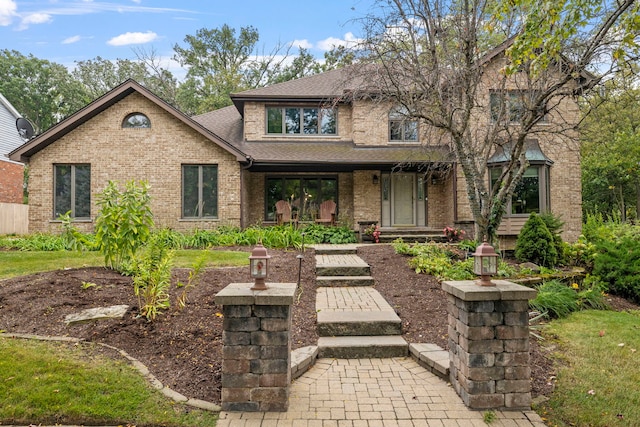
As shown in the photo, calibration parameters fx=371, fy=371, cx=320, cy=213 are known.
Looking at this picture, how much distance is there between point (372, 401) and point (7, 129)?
25077mm

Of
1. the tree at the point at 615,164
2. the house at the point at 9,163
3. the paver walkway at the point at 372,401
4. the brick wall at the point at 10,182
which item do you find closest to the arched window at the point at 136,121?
the house at the point at 9,163

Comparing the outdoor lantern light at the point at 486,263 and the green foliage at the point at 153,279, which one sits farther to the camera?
the green foliage at the point at 153,279

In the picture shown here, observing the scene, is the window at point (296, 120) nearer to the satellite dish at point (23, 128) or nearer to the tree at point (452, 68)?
the tree at point (452, 68)

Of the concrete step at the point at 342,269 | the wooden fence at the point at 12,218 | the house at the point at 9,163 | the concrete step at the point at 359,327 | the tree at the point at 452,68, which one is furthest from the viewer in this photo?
the house at the point at 9,163

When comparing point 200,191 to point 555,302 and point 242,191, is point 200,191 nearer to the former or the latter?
point 242,191

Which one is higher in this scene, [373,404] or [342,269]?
[342,269]

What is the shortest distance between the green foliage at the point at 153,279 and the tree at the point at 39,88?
35361 mm

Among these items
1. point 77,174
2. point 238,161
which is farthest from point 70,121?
point 238,161

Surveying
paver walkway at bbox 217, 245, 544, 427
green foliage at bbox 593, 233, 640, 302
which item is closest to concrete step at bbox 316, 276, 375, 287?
paver walkway at bbox 217, 245, 544, 427

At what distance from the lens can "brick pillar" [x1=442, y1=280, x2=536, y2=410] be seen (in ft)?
9.59

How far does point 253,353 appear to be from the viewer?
2859 mm

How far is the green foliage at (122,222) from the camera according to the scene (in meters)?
5.12

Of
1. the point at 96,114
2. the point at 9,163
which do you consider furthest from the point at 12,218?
the point at 96,114

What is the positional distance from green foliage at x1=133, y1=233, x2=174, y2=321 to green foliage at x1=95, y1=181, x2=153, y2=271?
66 cm
